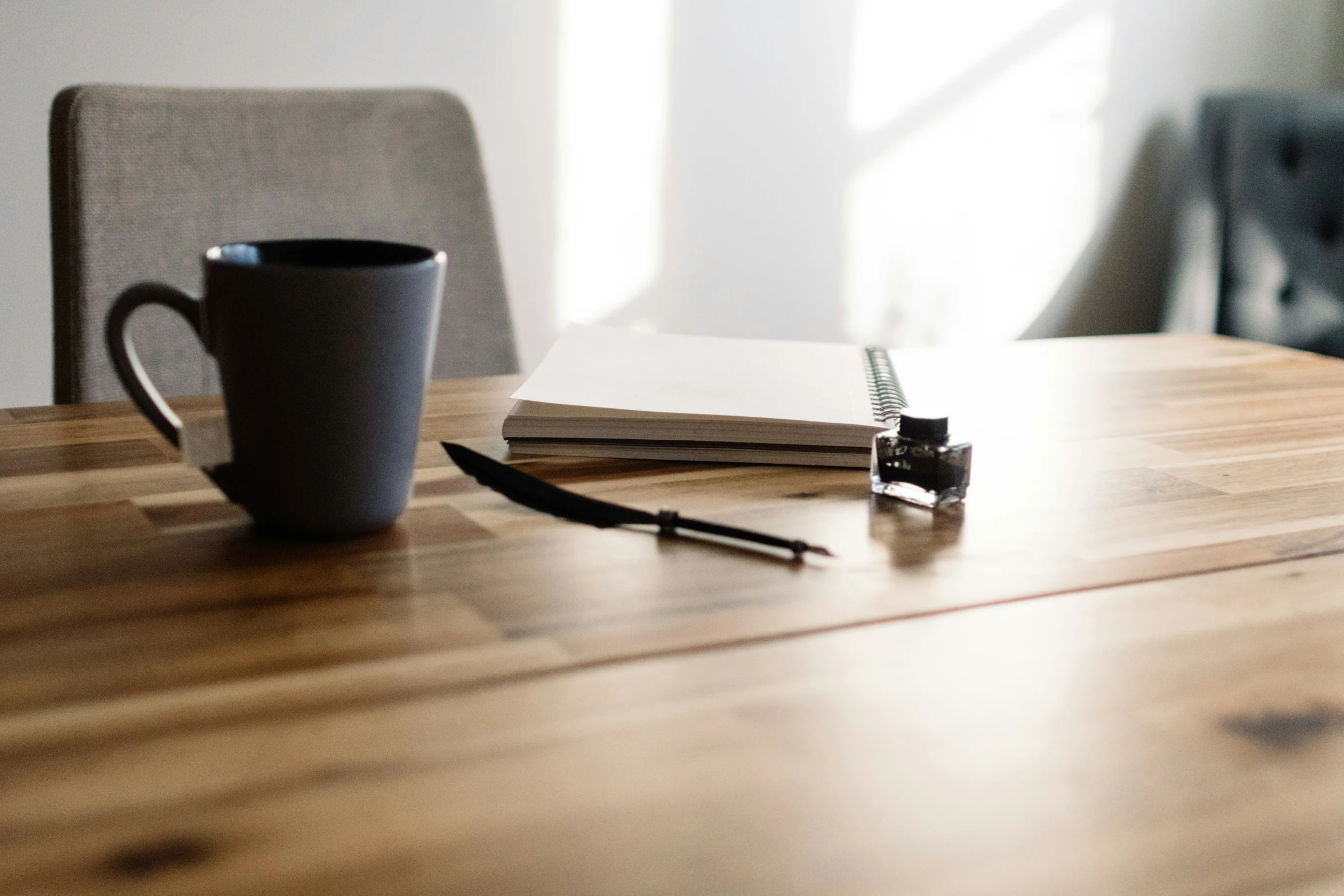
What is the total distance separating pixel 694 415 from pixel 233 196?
0.58m

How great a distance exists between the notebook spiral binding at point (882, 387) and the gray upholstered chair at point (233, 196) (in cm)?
41

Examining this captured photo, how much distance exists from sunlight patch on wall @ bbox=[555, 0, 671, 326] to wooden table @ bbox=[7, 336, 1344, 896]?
1407mm

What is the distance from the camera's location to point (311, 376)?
47cm

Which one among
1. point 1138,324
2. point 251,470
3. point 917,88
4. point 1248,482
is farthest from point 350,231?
point 1138,324

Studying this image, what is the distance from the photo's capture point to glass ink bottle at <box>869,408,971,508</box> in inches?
22.1

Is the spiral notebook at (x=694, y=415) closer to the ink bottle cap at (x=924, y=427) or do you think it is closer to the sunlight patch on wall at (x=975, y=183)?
the ink bottle cap at (x=924, y=427)

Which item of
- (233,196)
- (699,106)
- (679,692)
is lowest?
(679,692)

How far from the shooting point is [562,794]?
311 millimetres

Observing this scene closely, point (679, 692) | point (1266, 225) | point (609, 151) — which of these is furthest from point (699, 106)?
point (679, 692)

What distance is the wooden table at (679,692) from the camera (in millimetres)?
287

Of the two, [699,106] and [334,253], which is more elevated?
[699,106]

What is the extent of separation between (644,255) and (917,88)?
23.7 inches

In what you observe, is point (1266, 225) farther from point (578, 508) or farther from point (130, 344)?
point (130, 344)

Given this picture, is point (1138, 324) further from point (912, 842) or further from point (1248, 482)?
point (912, 842)
